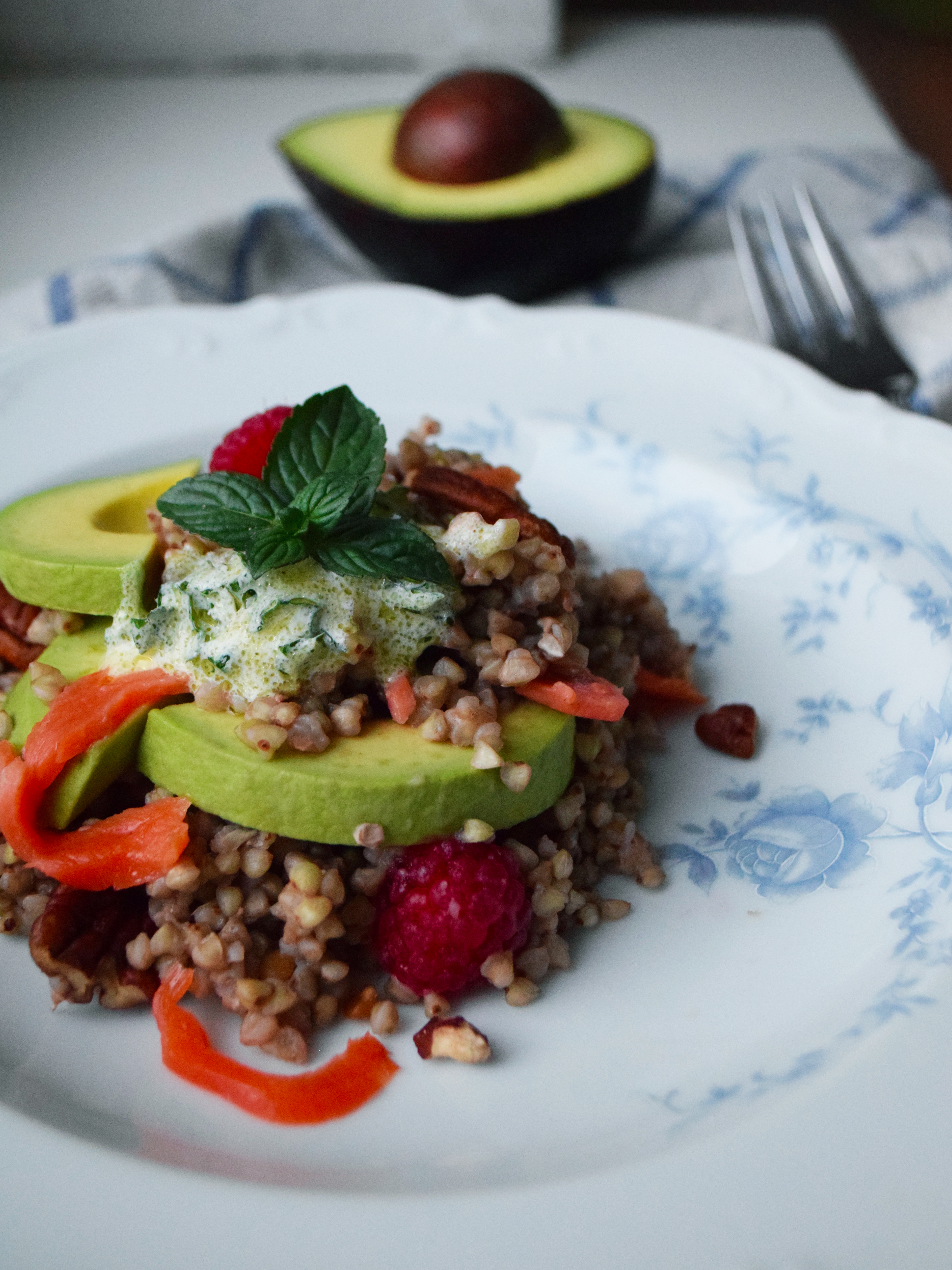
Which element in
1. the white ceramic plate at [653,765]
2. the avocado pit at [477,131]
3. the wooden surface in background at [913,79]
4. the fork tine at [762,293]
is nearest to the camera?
the white ceramic plate at [653,765]

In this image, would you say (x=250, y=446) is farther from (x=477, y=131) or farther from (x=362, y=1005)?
(x=477, y=131)

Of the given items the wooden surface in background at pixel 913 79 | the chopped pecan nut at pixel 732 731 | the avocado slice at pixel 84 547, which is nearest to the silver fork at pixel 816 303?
the chopped pecan nut at pixel 732 731

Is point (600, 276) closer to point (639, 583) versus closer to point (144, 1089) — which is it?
point (639, 583)

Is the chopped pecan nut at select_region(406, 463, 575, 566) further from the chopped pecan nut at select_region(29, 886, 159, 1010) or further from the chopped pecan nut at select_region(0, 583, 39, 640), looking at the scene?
the chopped pecan nut at select_region(29, 886, 159, 1010)

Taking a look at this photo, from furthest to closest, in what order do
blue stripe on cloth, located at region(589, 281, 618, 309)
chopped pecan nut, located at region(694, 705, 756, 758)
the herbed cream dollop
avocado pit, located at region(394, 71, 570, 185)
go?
blue stripe on cloth, located at region(589, 281, 618, 309), avocado pit, located at region(394, 71, 570, 185), chopped pecan nut, located at region(694, 705, 756, 758), the herbed cream dollop

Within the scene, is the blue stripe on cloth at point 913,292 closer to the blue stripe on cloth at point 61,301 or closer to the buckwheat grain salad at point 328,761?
the buckwheat grain salad at point 328,761

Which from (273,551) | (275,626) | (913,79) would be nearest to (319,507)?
(273,551)

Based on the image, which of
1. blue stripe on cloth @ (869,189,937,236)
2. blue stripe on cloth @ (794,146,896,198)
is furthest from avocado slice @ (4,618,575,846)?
blue stripe on cloth @ (794,146,896,198)
